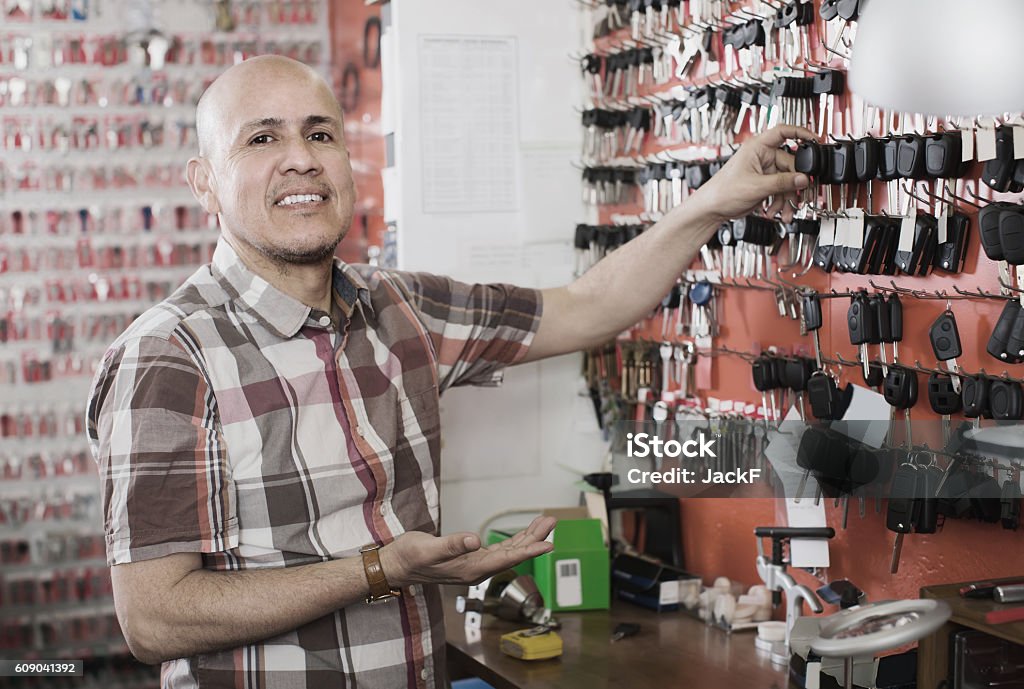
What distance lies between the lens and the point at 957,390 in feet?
6.65

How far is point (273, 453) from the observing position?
206 cm

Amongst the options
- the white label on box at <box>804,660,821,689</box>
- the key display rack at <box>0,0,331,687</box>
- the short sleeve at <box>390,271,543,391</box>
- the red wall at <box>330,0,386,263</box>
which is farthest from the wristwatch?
the red wall at <box>330,0,386,263</box>

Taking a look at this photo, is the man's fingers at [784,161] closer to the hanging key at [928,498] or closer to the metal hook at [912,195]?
the metal hook at [912,195]

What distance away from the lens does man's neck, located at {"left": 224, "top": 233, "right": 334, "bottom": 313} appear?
222 centimetres

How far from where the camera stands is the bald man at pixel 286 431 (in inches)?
75.0

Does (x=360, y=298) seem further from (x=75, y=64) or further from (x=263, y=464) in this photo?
(x=75, y=64)

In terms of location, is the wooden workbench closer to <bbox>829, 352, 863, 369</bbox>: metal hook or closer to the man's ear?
<bbox>829, 352, 863, 369</bbox>: metal hook

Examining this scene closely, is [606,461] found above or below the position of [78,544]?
above

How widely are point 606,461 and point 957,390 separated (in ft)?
4.47

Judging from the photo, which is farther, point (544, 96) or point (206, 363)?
point (544, 96)

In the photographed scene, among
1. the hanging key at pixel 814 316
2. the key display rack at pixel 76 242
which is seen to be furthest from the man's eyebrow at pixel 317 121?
the key display rack at pixel 76 242

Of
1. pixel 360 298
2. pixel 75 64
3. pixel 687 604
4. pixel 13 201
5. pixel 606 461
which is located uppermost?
pixel 75 64

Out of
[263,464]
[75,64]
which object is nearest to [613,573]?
[263,464]

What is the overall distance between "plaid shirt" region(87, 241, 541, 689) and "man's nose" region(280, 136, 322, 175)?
8.2 inches
